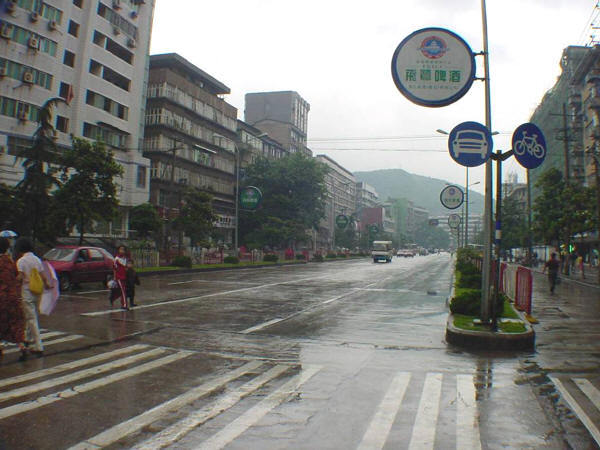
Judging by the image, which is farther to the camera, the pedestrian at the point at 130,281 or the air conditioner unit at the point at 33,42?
the air conditioner unit at the point at 33,42

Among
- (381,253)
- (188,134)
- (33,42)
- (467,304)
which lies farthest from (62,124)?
(381,253)

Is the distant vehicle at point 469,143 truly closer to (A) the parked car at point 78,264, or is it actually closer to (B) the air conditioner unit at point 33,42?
(A) the parked car at point 78,264

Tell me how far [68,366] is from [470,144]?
25.8 ft

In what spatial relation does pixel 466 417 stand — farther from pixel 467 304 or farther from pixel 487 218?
pixel 467 304

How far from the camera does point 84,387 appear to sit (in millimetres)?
5656

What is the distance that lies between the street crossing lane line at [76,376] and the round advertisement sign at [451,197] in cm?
1542

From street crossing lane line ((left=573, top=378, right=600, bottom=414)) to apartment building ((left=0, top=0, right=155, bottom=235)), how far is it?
25.5 m

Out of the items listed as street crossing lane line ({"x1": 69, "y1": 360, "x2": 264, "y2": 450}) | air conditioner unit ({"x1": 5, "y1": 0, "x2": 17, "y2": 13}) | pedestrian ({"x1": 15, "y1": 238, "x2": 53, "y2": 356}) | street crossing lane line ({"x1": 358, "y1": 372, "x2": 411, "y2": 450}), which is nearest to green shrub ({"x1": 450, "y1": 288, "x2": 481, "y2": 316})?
street crossing lane line ({"x1": 358, "y1": 372, "x2": 411, "y2": 450})

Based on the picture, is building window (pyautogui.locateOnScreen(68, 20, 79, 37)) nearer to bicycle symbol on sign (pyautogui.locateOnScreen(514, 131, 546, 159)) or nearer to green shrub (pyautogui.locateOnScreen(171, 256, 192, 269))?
green shrub (pyautogui.locateOnScreen(171, 256, 192, 269))

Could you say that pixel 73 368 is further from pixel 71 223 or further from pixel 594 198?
pixel 594 198

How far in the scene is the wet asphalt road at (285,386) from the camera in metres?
4.34

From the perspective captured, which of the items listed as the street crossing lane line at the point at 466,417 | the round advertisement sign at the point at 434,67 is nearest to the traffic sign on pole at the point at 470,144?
the round advertisement sign at the point at 434,67

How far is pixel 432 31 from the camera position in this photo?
9.34 meters

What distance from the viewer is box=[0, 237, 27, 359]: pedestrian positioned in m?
6.59
